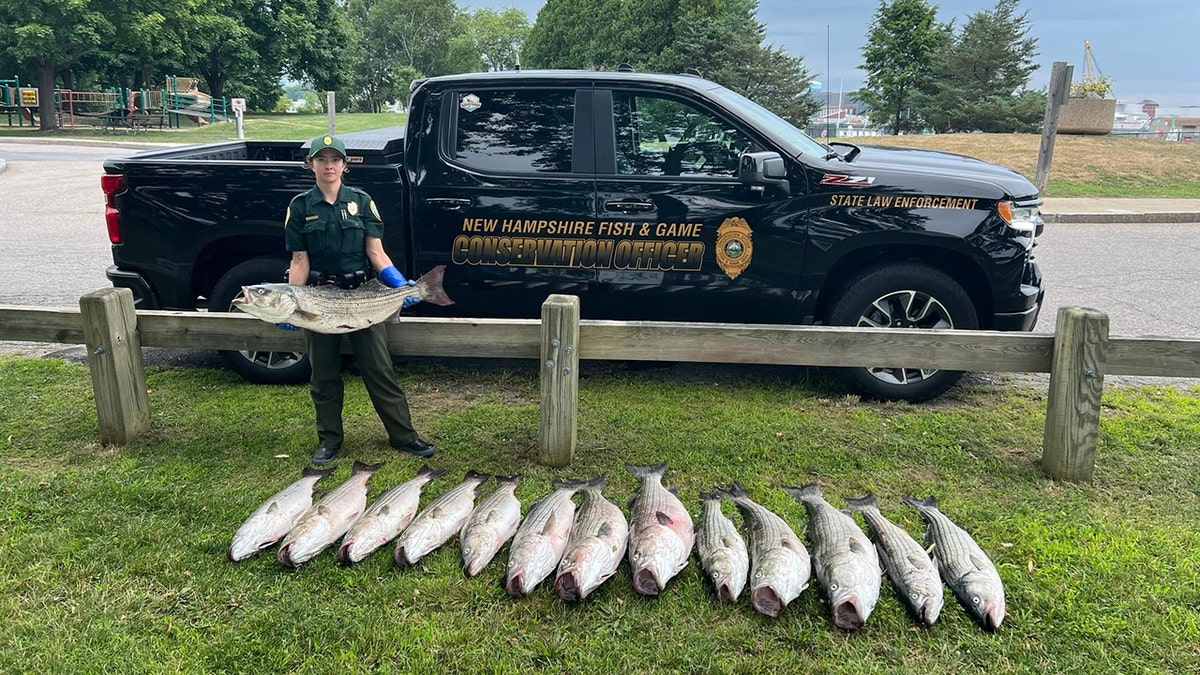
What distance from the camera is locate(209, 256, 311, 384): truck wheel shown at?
557cm

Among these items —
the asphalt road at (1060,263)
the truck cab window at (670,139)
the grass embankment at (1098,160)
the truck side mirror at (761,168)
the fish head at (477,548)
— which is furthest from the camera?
the grass embankment at (1098,160)

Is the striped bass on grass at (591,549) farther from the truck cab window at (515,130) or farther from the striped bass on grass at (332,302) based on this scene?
the truck cab window at (515,130)

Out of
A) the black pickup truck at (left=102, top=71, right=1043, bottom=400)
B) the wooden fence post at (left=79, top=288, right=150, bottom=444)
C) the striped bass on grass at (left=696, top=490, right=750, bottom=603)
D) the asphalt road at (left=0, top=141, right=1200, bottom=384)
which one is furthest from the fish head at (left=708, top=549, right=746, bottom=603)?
the asphalt road at (left=0, top=141, right=1200, bottom=384)

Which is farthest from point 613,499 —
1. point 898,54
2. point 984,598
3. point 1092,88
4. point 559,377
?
point 898,54

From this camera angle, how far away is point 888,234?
5129 millimetres

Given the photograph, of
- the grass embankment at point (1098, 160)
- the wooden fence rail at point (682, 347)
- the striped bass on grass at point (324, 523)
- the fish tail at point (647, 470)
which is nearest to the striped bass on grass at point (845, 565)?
the fish tail at point (647, 470)

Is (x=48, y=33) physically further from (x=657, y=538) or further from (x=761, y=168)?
(x=657, y=538)

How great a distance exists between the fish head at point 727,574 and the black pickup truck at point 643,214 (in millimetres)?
2282

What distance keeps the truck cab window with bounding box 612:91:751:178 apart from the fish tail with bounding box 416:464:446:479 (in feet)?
7.18

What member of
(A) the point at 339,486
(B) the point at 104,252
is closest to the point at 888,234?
(A) the point at 339,486

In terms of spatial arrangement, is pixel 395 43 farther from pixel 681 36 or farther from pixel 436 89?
pixel 436 89

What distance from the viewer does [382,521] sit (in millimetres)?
3643

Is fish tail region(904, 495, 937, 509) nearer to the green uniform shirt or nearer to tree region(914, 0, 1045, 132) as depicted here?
the green uniform shirt

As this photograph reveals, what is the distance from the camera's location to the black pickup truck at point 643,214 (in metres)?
5.12
